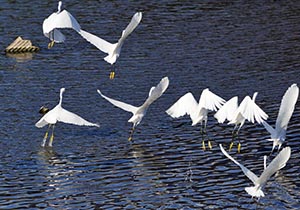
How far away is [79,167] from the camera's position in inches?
568

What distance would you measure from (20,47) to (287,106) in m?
10.2

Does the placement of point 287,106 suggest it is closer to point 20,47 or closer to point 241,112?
point 241,112

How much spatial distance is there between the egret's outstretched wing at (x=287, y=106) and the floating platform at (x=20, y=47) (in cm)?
977

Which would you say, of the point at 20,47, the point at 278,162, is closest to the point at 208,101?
the point at 278,162

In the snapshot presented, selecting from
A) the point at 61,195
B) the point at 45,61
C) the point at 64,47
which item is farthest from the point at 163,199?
the point at 64,47

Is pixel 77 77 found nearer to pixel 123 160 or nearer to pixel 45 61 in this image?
pixel 45 61

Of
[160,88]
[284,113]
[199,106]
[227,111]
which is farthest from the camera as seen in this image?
[199,106]

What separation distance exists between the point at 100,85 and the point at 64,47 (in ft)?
13.0

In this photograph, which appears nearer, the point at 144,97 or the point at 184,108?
the point at 184,108

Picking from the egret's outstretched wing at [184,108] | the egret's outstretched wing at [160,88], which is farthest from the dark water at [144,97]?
the egret's outstretched wing at [160,88]

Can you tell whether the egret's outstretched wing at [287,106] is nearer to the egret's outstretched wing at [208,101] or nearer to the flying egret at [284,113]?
the flying egret at [284,113]

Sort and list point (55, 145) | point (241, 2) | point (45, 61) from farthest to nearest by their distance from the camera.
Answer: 1. point (241, 2)
2. point (45, 61)
3. point (55, 145)

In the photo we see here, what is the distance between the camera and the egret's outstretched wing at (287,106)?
13.5 m

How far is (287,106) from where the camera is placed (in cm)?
1385
